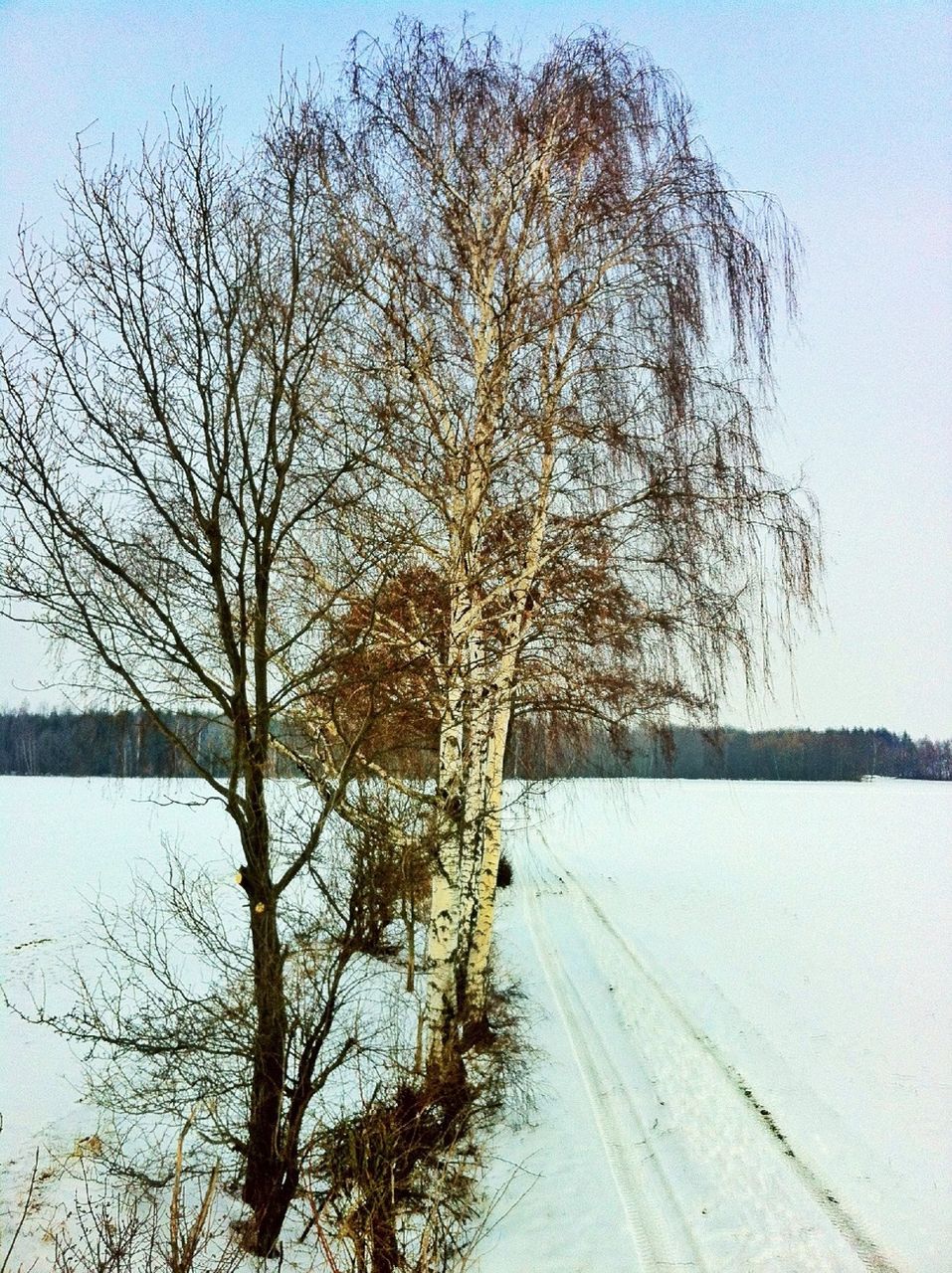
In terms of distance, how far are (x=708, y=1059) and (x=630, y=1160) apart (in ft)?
8.46

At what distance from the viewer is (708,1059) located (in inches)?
357

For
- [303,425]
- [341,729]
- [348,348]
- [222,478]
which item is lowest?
[341,729]

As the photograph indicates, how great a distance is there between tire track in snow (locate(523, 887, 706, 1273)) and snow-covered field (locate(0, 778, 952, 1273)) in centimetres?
2

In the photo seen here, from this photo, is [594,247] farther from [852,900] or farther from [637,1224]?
[852,900]

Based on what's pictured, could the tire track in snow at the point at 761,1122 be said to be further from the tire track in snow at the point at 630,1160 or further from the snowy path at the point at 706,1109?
the tire track in snow at the point at 630,1160

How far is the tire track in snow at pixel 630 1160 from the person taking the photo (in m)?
5.56

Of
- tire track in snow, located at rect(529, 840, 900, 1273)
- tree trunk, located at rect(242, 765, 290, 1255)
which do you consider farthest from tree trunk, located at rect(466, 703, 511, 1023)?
tire track in snow, located at rect(529, 840, 900, 1273)

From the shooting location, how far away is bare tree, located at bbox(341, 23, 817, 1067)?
21.3 feet

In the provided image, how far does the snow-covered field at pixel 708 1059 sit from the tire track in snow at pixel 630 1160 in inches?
0.8

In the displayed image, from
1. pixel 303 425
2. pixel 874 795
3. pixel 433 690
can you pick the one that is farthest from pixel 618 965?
pixel 874 795

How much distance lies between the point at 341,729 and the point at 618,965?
8.41 meters

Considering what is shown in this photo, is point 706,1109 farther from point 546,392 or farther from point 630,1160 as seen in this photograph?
point 546,392

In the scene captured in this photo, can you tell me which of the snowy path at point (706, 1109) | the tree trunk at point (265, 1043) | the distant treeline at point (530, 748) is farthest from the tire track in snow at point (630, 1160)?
the distant treeline at point (530, 748)

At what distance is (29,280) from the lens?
482 centimetres
